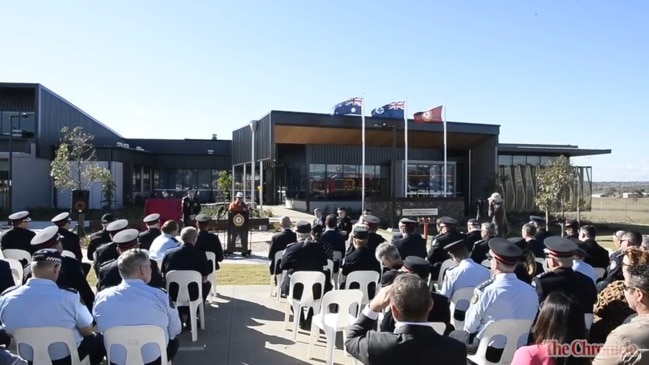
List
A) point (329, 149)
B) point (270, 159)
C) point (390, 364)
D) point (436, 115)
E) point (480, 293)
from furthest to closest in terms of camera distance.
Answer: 1. point (329, 149)
2. point (436, 115)
3. point (270, 159)
4. point (480, 293)
5. point (390, 364)

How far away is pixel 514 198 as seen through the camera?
3375 cm

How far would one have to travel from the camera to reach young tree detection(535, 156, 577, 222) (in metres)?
23.7

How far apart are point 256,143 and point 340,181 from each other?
7680 millimetres

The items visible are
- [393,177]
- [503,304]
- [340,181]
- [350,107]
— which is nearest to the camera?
[503,304]

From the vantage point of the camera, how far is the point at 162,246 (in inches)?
282

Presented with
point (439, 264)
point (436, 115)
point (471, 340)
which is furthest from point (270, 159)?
point (471, 340)

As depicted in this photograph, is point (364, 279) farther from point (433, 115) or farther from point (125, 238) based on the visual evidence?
point (433, 115)

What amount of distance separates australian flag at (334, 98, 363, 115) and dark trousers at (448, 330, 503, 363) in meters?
20.7

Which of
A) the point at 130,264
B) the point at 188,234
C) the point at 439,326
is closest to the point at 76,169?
the point at 188,234

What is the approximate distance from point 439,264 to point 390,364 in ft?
17.8

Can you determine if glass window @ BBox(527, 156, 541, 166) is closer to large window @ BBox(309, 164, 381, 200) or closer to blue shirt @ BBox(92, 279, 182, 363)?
large window @ BBox(309, 164, 381, 200)

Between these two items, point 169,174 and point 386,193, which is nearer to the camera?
point 386,193

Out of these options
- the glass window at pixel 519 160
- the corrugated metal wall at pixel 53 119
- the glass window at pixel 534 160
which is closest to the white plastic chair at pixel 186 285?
the corrugated metal wall at pixel 53 119

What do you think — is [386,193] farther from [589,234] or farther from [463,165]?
[589,234]
